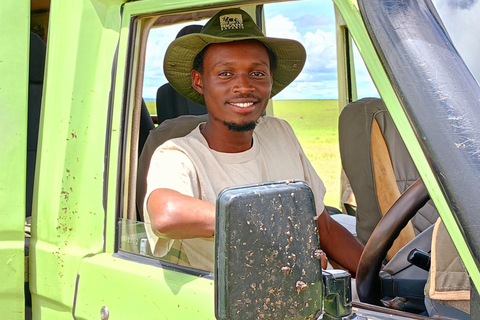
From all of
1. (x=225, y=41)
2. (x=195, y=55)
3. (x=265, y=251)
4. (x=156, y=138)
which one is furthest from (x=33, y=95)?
(x=265, y=251)

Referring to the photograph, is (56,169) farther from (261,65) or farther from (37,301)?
(261,65)

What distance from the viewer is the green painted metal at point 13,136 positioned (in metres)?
1.77

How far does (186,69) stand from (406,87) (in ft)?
3.83

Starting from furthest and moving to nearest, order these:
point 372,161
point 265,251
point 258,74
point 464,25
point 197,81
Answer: point 372,161 → point 197,81 → point 258,74 → point 464,25 → point 265,251

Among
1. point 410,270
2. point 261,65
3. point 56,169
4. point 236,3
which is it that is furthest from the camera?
point 261,65

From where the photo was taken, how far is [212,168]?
1933 millimetres

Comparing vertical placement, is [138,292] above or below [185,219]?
below

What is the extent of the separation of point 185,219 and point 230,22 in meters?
0.73

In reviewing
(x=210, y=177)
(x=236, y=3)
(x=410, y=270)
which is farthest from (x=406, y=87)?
(x=210, y=177)

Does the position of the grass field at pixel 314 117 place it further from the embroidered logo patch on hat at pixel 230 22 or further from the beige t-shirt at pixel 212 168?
the embroidered logo patch on hat at pixel 230 22

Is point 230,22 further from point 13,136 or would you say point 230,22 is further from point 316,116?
point 316,116

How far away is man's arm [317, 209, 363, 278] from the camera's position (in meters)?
2.20

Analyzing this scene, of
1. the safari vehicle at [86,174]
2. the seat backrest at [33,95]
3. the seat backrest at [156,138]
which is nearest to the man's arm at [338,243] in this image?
the seat backrest at [156,138]

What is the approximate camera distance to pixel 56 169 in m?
1.74
